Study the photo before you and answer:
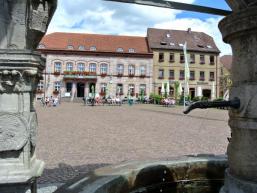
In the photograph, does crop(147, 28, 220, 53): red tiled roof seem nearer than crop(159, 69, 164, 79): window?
No

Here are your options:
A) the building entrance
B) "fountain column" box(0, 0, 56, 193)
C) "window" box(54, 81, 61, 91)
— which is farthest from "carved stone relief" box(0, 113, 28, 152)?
the building entrance

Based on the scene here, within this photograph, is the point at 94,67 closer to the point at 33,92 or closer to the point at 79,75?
the point at 79,75

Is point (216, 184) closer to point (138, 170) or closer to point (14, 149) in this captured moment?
point (138, 170)

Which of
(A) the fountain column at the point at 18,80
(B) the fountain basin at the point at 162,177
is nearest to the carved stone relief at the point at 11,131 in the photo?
(A) the fountain column at the point at 18,80

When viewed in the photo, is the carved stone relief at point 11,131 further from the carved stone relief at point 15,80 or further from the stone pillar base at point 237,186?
the stone pillar base at point 237,186

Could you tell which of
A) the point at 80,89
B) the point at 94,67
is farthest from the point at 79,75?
the point at 94,67

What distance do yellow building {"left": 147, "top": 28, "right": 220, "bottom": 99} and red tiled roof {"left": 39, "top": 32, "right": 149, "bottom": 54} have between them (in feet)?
7.85

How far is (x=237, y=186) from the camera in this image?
2.03 m

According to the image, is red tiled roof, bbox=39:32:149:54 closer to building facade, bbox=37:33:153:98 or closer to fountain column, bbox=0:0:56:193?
building facade, bbox=37:33:153:98

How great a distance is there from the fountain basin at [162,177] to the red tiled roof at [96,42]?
175 feet

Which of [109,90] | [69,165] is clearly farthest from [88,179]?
[109,90]

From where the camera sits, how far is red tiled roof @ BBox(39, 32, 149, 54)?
2167 inches

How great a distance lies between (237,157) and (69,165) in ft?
14.4

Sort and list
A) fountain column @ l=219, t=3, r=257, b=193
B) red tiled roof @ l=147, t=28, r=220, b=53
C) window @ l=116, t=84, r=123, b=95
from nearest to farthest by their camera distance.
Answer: fountain column @ l=219, t=3, r=257, b=193 → window @ l=116, t=84, r=123, b=95 → red tiled roof @ l=147, t=28, r=220, b=53
